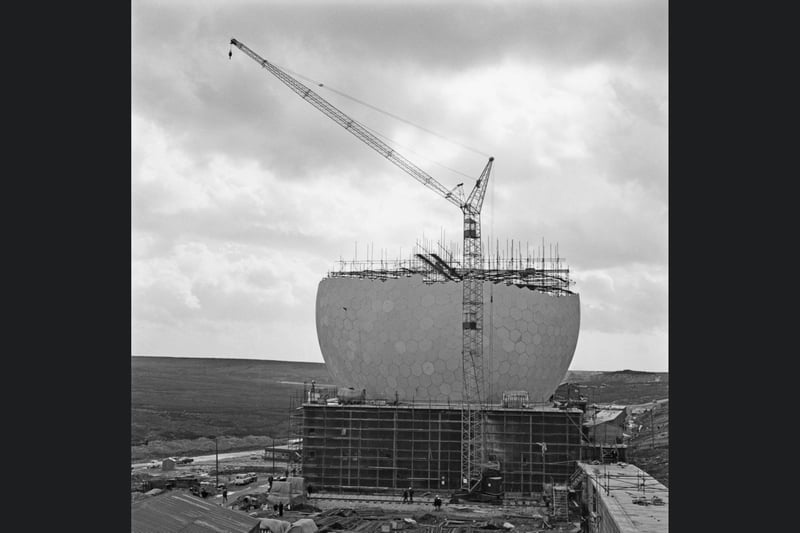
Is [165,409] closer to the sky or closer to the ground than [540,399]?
closer to the ground

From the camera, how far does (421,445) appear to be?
32.3 m

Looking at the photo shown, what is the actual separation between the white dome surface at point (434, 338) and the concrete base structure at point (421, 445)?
4.12ft

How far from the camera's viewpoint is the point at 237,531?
64.0 ft

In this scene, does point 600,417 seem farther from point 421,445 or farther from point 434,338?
point 434,338

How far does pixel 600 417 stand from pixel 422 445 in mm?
21506

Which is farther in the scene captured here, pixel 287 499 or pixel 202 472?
pixel 202 472

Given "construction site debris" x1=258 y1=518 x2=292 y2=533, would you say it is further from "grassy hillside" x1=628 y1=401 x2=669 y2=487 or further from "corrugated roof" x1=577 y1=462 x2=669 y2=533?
"grassy hillside" x1=628 y1=401 x2=669 y2=487

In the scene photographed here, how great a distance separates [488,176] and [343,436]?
1308 cm

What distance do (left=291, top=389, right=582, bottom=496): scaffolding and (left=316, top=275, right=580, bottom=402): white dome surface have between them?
116 centimetres

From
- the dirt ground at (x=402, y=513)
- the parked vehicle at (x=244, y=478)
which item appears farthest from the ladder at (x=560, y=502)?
Result: the parked vehicle at (x=244, y=478)

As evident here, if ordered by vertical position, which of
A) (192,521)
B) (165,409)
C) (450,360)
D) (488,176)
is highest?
(488,176)

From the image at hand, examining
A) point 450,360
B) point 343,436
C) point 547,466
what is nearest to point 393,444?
point 343,436

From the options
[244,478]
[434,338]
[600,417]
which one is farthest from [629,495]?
[600,417]

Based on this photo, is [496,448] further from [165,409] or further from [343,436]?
[165,409]
